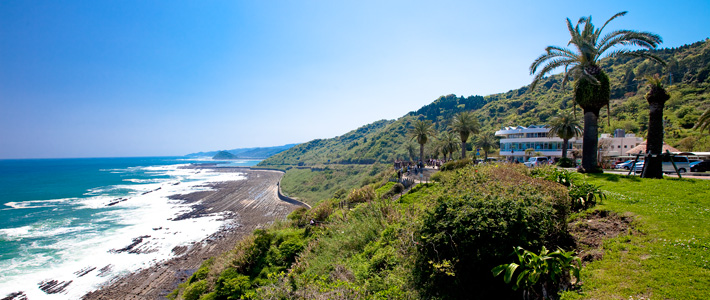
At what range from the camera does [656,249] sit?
17.1ft

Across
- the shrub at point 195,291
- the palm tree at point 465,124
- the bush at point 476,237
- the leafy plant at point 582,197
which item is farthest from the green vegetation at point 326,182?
the bush at point 476,237

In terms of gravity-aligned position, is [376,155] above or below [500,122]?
below

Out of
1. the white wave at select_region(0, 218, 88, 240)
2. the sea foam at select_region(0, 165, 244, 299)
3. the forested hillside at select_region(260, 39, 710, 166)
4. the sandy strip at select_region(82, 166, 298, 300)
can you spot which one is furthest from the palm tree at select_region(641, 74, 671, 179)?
the white wave at select_region(0, 218, 88, 240)

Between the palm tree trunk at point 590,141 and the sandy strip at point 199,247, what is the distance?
2649 cm

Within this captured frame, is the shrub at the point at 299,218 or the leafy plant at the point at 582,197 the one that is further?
the shrub at the point at 299,218

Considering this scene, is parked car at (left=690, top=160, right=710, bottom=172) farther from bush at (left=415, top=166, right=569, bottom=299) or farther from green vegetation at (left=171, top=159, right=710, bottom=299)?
bush at (left=415, top=166, right=569, bottom=299)

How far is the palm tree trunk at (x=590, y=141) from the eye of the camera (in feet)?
47.7

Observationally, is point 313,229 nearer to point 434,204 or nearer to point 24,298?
point 434,204

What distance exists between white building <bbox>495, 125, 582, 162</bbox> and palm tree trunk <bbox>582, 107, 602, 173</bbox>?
29858 mm

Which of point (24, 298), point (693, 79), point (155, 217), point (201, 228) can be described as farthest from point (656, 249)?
point (693, 79)

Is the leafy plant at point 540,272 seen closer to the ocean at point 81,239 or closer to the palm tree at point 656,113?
the palm tree at point 656,113

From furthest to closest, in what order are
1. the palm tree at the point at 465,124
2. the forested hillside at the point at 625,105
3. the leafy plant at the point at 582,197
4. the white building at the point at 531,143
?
the forested hillside at the point at 625,105, the white building at the point at 531,143, the palm tree at the point at 465,124, the leafy plant at the point at 582,197

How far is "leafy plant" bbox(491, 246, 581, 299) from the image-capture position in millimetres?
4617

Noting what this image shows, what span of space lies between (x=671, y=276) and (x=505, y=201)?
243cm
